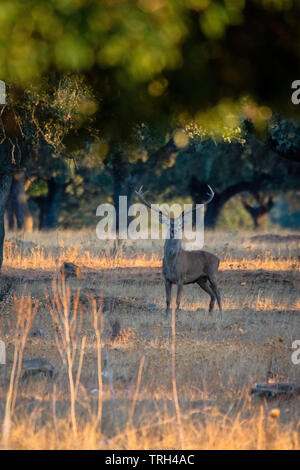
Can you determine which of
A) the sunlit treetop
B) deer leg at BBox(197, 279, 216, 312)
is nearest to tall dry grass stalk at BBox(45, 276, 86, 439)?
the sunlit treetop

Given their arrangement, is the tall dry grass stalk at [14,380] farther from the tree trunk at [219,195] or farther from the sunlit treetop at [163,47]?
the tree trunk at [219,195]

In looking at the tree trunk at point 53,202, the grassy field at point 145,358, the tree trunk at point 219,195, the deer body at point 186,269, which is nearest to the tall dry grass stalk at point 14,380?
the grassy field at point 145,358

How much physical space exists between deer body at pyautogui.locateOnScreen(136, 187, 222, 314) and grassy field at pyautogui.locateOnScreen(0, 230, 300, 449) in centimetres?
41

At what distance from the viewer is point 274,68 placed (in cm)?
459

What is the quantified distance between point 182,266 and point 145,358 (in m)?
4.20

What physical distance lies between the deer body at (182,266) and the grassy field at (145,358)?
1.33 ft

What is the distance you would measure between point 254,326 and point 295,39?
6.87m

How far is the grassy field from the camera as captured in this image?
18.3 ft

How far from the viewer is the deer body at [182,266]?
1256 centimetres

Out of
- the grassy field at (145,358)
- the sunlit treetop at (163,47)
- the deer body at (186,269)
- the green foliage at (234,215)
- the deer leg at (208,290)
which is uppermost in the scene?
the green foliage at (234,215)

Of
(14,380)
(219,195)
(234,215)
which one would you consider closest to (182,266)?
(14,380)

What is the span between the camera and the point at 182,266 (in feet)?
41.5

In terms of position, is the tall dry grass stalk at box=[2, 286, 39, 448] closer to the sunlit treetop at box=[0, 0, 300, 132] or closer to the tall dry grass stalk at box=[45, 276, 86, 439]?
the tall dry grass stalk at box=[45, 276, 86, 439]
